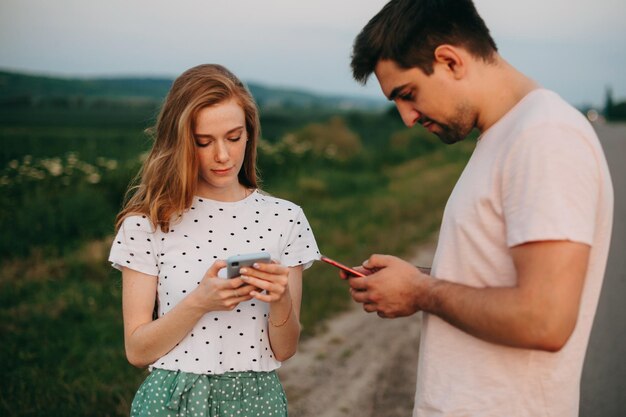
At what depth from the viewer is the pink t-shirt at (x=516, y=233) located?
1509 mm

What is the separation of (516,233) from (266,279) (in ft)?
2.67

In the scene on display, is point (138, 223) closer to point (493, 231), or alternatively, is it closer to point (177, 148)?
point (177, 148)

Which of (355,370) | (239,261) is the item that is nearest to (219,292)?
(239,261)

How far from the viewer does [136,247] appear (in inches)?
86.4

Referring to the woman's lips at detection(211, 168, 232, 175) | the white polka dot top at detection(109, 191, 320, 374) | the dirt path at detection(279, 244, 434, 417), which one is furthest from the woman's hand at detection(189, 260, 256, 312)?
the dirt path at detection(279, 244, 434, 417)

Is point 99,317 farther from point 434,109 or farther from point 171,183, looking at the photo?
point 434,109

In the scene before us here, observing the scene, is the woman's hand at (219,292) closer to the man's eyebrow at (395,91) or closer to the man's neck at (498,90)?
the man's eyebrow at (395,91)

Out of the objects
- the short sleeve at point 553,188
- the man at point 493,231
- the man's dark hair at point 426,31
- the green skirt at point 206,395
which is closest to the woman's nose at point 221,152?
the man at point 493,231

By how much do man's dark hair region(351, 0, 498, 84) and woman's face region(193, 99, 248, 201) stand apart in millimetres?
664

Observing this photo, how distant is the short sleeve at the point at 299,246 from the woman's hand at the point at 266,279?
0.31 meters

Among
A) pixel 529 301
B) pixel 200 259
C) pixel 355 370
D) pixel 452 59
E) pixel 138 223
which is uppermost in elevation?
pixel 452 59

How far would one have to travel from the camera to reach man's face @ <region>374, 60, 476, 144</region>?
1849 mm

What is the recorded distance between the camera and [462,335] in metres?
1.77

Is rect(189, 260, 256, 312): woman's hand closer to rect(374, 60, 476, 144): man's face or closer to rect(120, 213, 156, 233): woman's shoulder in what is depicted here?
rect(120, 213, 156, 233): woman's shoulder
